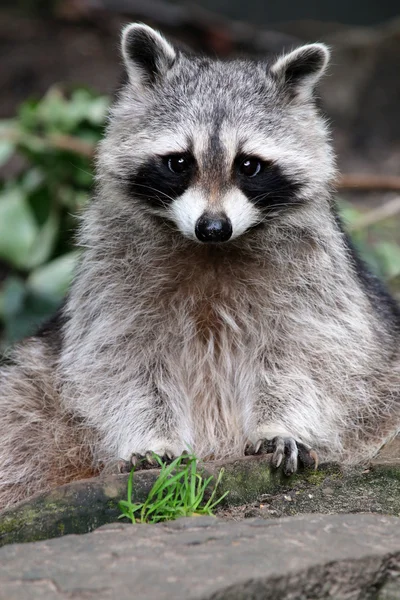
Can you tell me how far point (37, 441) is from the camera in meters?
4.18

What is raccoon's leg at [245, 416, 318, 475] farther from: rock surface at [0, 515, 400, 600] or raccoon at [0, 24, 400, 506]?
rock surface at [0, 515, 400, 600]

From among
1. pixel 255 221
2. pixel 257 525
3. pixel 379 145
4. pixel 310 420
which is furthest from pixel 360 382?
pixel 379 145

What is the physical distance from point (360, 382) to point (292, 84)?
54.7 inches

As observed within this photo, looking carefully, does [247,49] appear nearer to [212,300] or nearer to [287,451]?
[212,300]

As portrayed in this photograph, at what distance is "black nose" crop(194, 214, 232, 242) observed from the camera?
343 centimetres

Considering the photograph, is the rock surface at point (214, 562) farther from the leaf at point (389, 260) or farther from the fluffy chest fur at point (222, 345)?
the leaf at point (389, 260)

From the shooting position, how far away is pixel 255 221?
3750mm

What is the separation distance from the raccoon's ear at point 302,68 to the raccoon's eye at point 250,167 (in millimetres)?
498

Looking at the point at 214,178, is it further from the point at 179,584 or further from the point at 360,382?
the point at 179,584

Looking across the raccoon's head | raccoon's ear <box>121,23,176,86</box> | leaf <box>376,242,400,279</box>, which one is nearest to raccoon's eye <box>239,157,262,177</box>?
the raccoon's head

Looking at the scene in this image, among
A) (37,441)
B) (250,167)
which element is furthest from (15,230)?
(250,167)

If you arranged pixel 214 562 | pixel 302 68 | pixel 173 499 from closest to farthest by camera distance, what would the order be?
pixel 214 562 < pixel 173 499 < pixel 302 68

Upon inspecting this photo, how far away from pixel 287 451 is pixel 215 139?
4.31ft

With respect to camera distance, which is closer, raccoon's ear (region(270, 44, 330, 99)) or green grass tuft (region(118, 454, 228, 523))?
green grass tuft (region(118, 454, 228, 523))
